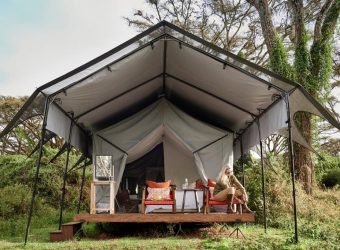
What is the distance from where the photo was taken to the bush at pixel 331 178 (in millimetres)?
13977

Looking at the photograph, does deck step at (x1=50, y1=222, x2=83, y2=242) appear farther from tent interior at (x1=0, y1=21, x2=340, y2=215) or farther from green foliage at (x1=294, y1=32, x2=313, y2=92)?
green foliage at (x1=294, y1=32, x2=313, y2=92)

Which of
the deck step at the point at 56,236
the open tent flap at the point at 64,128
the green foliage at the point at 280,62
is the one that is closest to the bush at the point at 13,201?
the open tent flap at the point at 64,128

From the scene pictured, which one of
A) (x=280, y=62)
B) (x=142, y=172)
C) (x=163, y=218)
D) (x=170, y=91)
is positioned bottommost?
(x=163, y=218)

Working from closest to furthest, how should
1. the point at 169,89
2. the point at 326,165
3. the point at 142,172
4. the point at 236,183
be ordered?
the point at 236,183 → the point at 169,89 → the point at 142,172 → the point at 326,165

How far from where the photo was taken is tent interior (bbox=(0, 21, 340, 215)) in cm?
669

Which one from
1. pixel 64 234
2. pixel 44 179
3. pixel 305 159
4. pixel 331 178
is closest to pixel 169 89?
pixel 305 159

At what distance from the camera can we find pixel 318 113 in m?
6.62

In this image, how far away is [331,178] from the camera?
14.1 m

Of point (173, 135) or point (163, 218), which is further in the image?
point (173, 135)

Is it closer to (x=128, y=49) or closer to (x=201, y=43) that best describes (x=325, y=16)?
(x=201, y=43)

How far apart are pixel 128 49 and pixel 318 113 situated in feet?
10.2

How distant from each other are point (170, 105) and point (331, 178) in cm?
707

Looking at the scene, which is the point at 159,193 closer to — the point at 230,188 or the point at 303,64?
the point at 230,188

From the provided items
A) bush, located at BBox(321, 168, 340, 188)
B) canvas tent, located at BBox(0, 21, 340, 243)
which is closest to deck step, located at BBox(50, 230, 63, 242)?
canvas tent, located at BBox(0, 21, 340, 243)
